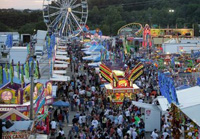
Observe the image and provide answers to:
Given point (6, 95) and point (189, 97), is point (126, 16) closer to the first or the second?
point (6, 95)

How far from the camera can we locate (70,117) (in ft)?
66.5

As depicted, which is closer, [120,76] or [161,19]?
[120,76]

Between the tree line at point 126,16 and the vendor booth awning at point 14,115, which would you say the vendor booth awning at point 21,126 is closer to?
the vendor booth awning at point 14,115

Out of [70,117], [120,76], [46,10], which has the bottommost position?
[70,117]

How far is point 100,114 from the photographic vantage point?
60.5 feet

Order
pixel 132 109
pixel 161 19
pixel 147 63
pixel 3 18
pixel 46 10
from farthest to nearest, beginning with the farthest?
pixel 3 18 < pixel 161 19 < pixel 46 10 < pixel 147 63 < pixel 132 109

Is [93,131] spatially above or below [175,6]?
below

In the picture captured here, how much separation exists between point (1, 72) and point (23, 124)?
3.25 meters

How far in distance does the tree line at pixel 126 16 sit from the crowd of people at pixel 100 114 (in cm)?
4798

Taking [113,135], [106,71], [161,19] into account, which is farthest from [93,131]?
[161,19]

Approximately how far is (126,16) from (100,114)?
7395 centimetres

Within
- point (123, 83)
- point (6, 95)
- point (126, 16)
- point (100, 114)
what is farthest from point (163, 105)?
point (126, 16)

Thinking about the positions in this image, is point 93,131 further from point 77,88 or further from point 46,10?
point 46,10

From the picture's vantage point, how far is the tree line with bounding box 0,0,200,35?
78.8 m
